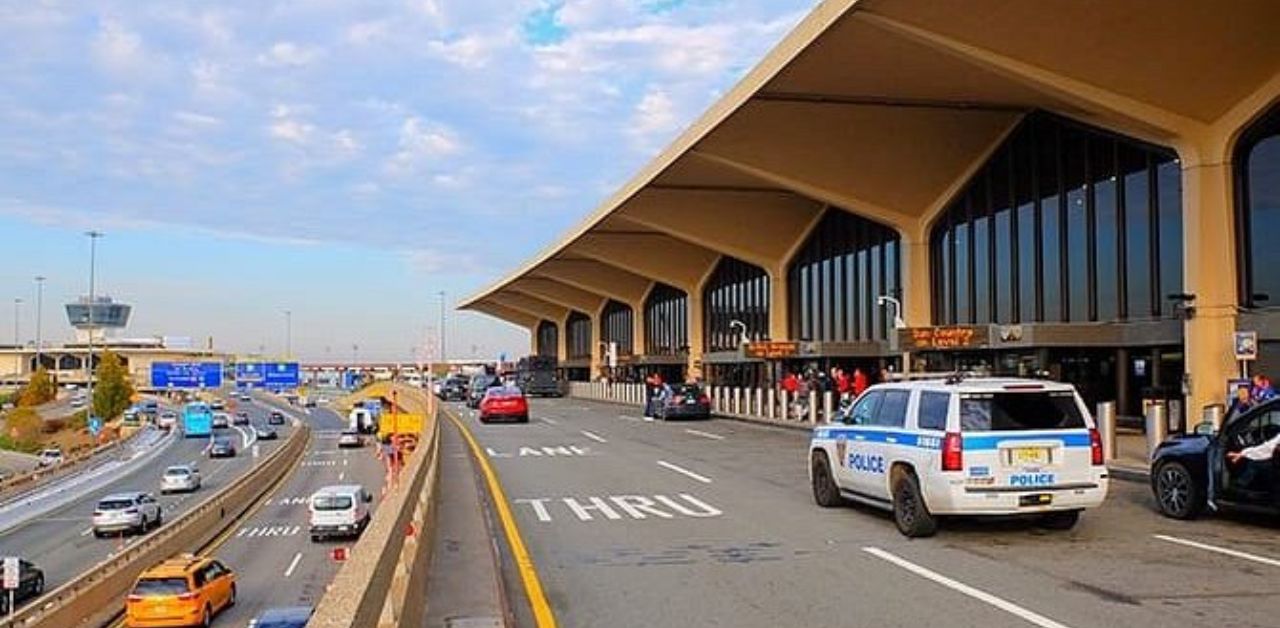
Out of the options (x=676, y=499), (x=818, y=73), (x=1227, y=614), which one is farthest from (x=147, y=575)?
(x=1227, y=614)

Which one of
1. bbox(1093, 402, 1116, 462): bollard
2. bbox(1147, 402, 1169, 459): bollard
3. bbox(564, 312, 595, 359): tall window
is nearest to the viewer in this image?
bbox(1147, 402, 1169, 459): bollard

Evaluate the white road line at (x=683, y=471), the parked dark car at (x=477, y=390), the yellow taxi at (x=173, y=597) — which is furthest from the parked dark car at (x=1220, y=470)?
the parked dark car at (x=477, y=390)

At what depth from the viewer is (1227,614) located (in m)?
8.88

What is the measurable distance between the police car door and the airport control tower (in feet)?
520

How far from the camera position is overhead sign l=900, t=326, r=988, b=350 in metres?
29.6

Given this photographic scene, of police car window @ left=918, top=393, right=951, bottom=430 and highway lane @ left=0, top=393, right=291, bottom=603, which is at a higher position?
police car window @ left=918, top=393, right=951, bottom=430

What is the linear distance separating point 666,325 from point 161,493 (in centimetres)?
3077

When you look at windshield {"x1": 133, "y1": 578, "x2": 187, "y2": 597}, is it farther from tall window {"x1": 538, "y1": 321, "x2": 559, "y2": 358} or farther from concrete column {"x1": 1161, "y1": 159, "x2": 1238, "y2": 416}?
tall window {"x1": 538, "y1": 321, "x2": 559, "y2": 358}

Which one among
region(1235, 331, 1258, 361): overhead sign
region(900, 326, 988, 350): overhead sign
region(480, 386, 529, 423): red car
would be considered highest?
region(900, 326, 988, 350): overhead sign

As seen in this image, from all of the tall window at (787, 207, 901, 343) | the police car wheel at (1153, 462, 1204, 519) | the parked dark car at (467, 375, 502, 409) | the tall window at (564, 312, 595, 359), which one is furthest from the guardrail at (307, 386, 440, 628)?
the tall window at (564, 312, 595, 359)

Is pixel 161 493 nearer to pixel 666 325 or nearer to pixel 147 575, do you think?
pixel 666 325

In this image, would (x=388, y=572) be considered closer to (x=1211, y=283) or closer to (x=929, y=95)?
(x=1211, y=283)

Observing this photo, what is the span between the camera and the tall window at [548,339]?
12491 centimetres

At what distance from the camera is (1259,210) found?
24.4 metres
